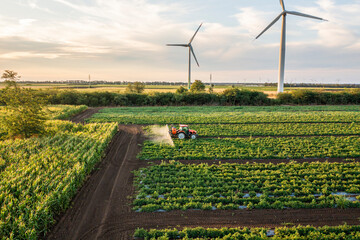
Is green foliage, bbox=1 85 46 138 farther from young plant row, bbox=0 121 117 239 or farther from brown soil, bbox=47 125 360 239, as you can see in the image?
brown soil, bbox=47 125 360 239

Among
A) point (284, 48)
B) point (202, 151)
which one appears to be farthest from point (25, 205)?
point (284, 48)

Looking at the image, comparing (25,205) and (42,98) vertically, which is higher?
(42,98)

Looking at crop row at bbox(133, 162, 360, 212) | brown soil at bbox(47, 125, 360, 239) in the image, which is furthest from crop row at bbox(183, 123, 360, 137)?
brown soil at bbox(47, 125, 360, 239)

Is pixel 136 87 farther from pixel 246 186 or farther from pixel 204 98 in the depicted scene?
pixel 246 186

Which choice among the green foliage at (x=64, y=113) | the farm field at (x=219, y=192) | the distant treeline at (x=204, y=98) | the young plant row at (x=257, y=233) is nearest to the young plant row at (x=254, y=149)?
the farm field at (x=219, y=192)

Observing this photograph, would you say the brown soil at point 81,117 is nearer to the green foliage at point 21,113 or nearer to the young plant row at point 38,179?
the green foliage at point 21,113

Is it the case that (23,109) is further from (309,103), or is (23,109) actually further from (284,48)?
(309,103)
